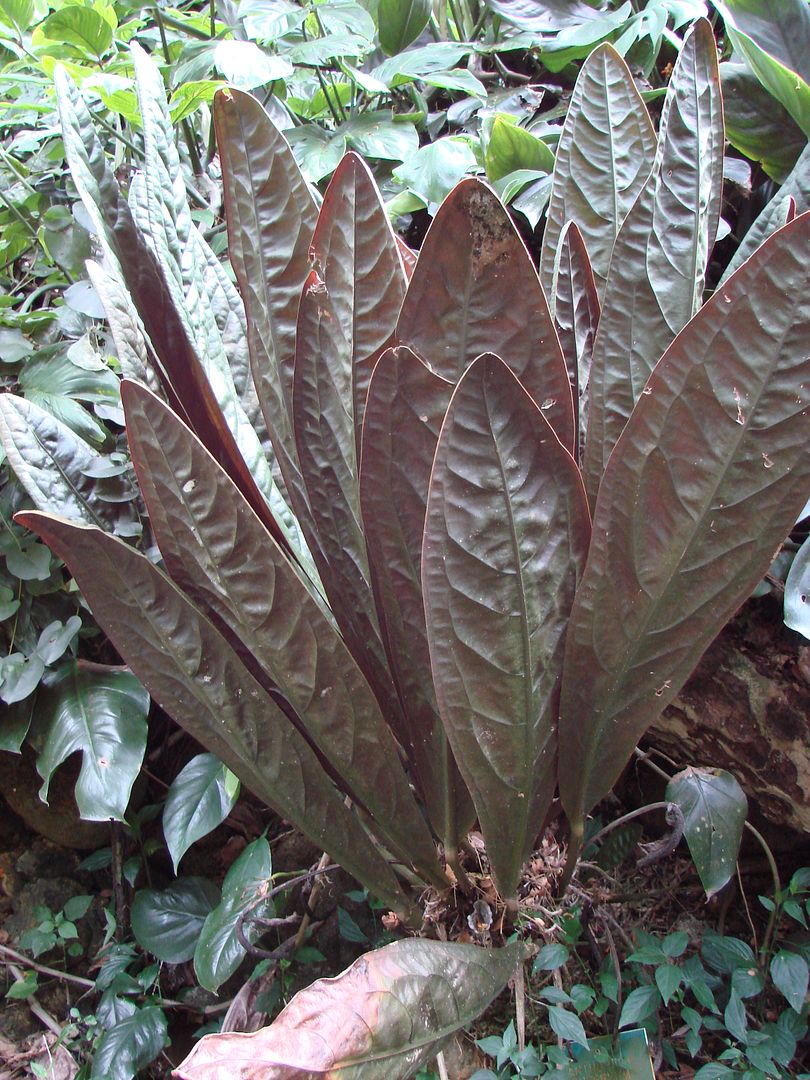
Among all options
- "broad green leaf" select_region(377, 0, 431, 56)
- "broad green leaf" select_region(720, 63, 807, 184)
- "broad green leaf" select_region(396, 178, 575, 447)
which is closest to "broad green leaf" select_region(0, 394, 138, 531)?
"broad green leaf" select_region(396, 178, 575, 447)

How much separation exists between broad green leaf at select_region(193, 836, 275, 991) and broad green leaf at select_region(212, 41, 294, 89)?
101cm

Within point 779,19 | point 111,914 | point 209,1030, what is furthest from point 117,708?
point 779,19

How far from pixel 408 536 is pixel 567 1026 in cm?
40

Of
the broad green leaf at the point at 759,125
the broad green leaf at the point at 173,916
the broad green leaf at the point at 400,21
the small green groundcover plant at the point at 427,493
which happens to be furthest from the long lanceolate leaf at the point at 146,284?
the broad green leaf at the point at 400,21

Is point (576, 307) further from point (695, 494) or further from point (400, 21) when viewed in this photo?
point (400, 21)

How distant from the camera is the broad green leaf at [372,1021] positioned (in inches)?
15.6

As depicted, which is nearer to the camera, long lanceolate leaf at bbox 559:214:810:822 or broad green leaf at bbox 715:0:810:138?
long lanceolate leaf at bbox 559:214:810:822

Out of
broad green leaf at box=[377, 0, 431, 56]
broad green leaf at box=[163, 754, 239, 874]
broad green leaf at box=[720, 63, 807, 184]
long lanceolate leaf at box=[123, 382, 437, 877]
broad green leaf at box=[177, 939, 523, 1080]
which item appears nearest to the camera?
broad green leaf at box=[177, 939, 523, 1080]

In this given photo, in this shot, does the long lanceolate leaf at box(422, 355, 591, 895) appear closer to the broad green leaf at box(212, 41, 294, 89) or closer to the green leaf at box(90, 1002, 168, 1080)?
the green leaf at box(90, 1002, 168, 1080)

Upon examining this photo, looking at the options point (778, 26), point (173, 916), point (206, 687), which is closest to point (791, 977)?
point (206, 687)

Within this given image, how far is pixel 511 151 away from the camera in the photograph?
119 cm

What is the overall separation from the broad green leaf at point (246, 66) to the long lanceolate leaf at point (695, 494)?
2.97 ft

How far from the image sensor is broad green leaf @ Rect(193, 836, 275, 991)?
81 centimetres

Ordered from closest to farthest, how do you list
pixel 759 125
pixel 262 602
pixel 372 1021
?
1. pixel 372 1021
2. pixel 262 602
3. pixel 759 125
